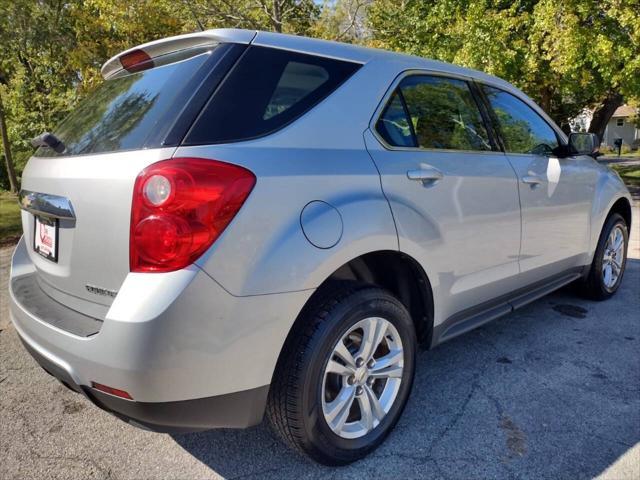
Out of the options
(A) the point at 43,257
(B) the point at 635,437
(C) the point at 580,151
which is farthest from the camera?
(C) the point at 580,151

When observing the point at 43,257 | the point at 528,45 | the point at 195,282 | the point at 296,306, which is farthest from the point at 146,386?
the point at 528,45

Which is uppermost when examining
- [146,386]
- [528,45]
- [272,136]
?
[528,45]

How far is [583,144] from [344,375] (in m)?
2.79

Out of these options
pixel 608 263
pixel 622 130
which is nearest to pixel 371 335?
pixel 608 263

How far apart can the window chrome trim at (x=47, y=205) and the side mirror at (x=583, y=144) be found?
333cm

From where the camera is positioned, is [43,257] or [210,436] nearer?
[43,257]

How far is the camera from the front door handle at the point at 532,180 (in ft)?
10.6

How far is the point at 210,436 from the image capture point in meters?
2.57

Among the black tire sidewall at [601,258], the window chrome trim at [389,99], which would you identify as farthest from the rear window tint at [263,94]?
the black tire sidewall at [601,258]

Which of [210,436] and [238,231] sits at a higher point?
[238,231]

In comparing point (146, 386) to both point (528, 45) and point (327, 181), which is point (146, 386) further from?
point (528, 45)

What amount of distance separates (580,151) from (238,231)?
3040 millimetres

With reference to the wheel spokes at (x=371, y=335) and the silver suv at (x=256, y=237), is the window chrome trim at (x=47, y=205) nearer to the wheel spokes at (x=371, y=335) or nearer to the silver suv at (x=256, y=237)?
the silver suv at (x=256, y=237)

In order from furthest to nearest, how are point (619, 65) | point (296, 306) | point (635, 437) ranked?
point (619, 65), point (635, 437), point (296, 306)
